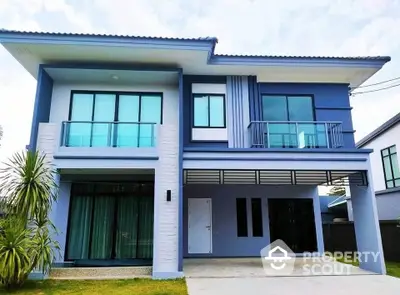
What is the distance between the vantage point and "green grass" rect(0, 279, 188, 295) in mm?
6191

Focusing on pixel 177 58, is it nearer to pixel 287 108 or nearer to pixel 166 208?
pixel 287 108

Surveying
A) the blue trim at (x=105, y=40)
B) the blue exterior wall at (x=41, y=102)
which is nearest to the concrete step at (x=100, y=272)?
the blue exterior wall at (x=41, y=102)

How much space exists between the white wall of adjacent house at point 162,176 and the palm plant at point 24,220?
114 centimetres

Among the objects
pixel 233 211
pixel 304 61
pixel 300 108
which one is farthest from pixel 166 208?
pixel 304 61

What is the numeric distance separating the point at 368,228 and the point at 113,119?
798 centimetres

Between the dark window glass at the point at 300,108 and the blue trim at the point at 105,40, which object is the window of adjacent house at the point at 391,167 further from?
the blue trim at the point at 105,40

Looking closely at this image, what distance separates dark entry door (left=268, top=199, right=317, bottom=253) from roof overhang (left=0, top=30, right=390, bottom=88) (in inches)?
191

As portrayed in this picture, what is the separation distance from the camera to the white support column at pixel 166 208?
7.74 m

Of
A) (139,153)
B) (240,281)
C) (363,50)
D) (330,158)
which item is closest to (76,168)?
(139,153)

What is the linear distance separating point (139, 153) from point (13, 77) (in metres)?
8.68

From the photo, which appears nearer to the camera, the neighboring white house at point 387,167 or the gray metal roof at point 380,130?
the neighboring white house at point 387,167

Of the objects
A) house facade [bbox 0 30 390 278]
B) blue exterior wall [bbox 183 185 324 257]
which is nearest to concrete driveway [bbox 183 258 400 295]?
house facade [bbox 0 30 390 278]

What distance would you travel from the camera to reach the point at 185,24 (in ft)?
40.5

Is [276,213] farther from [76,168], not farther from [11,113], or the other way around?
[11,113]
